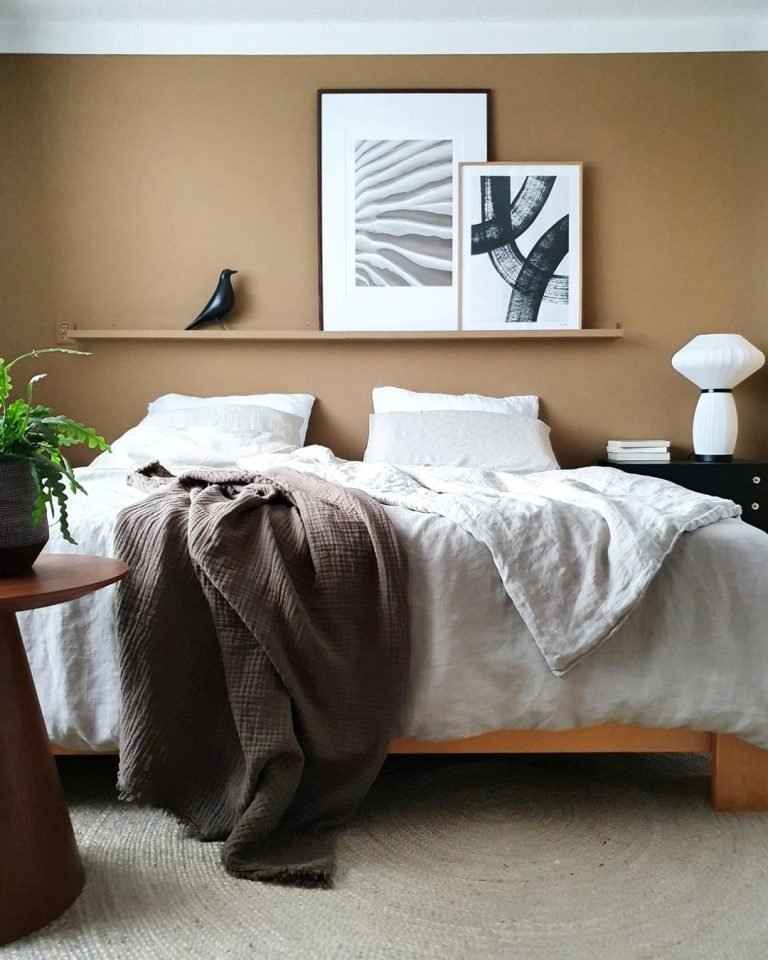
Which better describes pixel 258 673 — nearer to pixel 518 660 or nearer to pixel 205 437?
pixel 518 660

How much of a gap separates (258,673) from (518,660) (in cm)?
49

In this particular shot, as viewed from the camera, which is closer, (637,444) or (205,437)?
(205,437)

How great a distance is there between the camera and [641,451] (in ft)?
11.4

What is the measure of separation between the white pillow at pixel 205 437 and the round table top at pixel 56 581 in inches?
53.3

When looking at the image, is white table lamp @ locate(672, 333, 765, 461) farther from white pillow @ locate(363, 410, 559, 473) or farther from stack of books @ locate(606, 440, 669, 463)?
white pillow @ locate(363, 410, 559, 473)

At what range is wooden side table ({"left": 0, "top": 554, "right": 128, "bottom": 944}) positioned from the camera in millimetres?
1168

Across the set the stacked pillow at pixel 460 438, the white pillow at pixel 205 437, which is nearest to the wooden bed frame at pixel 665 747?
the white pillow at pixel 205 437

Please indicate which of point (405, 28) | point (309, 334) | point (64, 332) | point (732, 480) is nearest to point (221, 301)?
point (309, 334)

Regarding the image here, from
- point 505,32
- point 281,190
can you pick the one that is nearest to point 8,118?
point 281,190

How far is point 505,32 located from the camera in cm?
360

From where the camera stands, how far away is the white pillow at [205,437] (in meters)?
2.84

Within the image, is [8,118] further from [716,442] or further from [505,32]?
[716,442]

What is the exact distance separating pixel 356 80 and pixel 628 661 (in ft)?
10.0

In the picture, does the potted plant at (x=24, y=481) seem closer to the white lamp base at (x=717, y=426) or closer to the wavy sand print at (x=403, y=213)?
the wavy sand print at (x=403, y=213)
